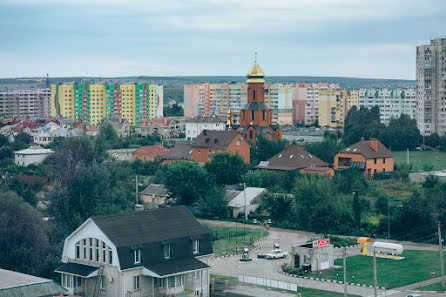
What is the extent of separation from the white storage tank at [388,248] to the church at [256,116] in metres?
39.2

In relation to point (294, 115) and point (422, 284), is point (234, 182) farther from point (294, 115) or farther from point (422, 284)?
point (294, 115)

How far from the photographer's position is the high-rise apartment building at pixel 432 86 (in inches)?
3625

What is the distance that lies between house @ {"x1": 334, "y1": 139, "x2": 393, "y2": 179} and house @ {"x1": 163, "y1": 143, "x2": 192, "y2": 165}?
13.3 m

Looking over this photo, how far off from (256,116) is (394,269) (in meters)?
46.2

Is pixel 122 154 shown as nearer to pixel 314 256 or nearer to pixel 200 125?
pixel 200 125

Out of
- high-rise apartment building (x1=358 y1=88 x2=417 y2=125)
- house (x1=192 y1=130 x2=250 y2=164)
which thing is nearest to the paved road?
house (x1=192 y1=130 x2=250 y2=164)

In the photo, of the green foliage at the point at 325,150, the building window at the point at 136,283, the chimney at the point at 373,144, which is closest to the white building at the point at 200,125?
the green foliage at the point at 325,150

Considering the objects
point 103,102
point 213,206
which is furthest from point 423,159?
point 103,102

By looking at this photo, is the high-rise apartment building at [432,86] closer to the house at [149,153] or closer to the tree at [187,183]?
the house at [149,153]

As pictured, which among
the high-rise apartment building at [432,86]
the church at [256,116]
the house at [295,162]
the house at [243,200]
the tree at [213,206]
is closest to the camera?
the tree at [213,206]

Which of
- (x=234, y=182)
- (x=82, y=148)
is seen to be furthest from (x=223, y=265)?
(x=82, y=148)

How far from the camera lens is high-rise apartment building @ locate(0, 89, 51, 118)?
16512 cm

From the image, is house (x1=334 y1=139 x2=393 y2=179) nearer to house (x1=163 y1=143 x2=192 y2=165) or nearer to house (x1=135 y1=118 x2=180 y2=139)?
house (x1=163 y1=143 x2=192 y2=165)

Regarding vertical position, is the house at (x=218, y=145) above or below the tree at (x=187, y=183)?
above
